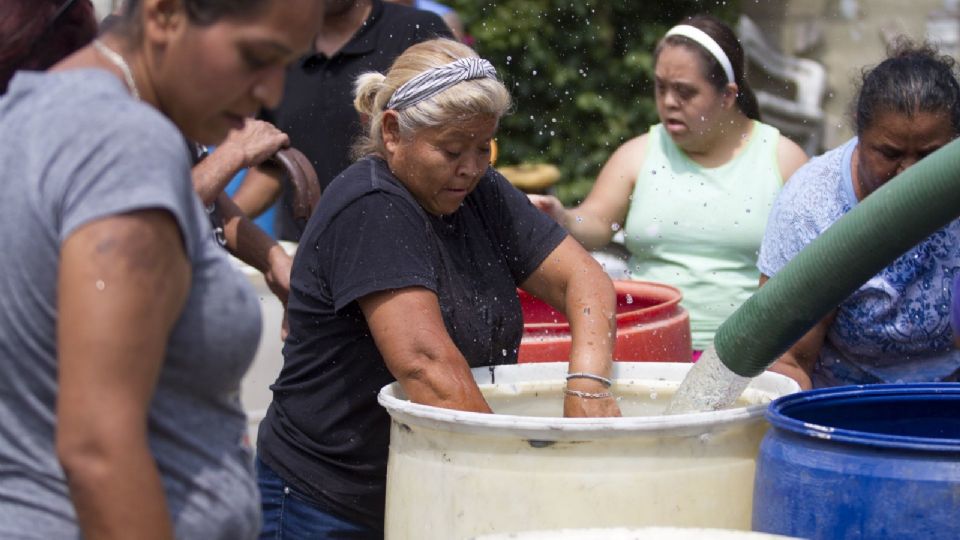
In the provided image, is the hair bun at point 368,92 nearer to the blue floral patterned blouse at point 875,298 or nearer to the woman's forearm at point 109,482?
the blue floral patterned blouse at point 875,298

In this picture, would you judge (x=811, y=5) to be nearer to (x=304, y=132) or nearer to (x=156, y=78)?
(x=304, y=132)

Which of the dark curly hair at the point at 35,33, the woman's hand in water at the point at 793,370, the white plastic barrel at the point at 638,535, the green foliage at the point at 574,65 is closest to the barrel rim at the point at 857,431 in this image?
the white plastic barrel at the point at 638,535

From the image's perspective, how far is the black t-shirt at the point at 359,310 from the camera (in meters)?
2.49

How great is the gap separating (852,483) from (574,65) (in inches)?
247

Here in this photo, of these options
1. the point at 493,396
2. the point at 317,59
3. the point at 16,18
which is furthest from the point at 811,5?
the point at 16,18

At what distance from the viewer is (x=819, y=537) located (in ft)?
6.64

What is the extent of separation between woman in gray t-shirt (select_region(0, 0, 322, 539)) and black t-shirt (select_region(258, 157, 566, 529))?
2.93 feet

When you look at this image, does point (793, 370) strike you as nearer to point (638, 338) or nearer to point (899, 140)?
point (638, 338)

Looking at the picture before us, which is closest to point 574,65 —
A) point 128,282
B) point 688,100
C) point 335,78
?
point 335,78

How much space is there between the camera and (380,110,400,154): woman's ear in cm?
265

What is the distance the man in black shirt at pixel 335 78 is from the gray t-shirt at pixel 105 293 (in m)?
2.68

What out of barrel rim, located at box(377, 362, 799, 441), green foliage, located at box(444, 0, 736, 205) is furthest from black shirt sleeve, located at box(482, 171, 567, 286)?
green foliage, located at box(444, 0, 736, 205)

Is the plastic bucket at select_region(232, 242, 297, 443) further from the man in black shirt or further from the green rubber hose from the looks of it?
the green rubber hose

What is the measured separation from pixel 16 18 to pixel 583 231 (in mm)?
2434
